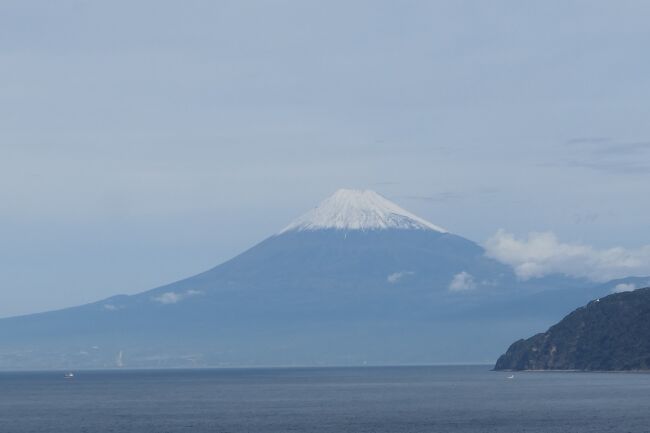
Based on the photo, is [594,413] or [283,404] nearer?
[594,413]

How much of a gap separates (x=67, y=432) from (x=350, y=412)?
37.5 m

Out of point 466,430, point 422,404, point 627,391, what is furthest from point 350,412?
point 627,391

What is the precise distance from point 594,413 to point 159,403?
62.8 m

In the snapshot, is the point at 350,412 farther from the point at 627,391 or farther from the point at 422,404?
the point at 627,391

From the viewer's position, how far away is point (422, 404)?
176750mm

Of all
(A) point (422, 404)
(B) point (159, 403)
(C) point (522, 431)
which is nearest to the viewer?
(C) point (522, 431)

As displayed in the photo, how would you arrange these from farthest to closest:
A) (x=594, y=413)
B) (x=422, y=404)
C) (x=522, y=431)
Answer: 1. (x=422, y=404)
2. (x=594, y=413)
3. (x=522, y=431)

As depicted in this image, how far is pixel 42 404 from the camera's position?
19612cm

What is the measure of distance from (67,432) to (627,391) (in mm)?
92204

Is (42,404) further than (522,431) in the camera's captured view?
Yes

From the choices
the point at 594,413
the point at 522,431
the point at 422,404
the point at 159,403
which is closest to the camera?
the point at 522,431

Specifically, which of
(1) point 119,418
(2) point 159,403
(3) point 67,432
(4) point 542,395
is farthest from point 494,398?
(3) point 67,432

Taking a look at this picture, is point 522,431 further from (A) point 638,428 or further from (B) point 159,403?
(B) point 159,403

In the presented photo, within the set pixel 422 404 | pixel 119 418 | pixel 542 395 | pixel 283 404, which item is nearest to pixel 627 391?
pixel 542 395
